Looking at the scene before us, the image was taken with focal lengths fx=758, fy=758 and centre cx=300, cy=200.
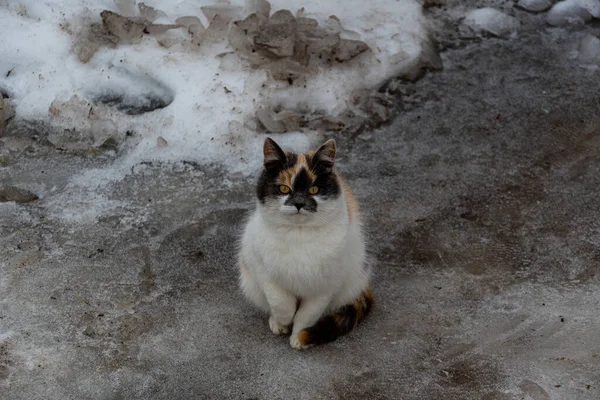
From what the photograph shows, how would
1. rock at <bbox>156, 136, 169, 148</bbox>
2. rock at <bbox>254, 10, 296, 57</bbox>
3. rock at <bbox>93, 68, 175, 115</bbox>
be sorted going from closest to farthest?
1. rock at <bbox>156, 136, 169, 148</bbox>
2. rock at <bbox>93, 68, 175, 115</bbox>
3. rock at <bbox>254, 10, 296, 57</bbox>

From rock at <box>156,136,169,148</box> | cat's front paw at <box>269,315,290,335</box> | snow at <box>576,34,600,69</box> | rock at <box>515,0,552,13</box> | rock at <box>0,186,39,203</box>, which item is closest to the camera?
cat's front paw at <box>269,315,290,335</box>

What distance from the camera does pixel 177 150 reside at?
16.9ft

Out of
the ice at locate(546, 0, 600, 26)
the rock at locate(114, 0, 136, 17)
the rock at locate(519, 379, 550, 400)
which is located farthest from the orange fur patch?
the ice at locate(546, 0, 600, 26)

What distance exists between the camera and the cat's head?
11.4 feet

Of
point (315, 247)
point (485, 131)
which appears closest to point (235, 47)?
point (485, 131)

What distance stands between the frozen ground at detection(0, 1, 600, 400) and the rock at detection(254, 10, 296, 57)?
80cm

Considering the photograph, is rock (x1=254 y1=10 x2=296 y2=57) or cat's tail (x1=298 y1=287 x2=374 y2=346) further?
rock (x1=254 y1=10 x2=296 y2=57)

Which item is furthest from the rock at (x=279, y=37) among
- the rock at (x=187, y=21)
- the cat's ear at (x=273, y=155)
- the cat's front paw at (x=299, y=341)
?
the cat's front paw at (x=299, y=341)

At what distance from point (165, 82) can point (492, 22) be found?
9.73 feet

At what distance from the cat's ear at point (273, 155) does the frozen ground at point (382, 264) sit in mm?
905

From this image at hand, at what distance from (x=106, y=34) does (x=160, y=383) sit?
10.4 ft

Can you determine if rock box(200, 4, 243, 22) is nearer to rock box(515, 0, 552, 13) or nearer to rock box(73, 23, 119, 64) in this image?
rock box(73, 23, 119, 64)

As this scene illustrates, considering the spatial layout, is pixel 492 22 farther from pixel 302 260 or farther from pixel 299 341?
pixel 299 341

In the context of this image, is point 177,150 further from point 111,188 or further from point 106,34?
point 106,34
